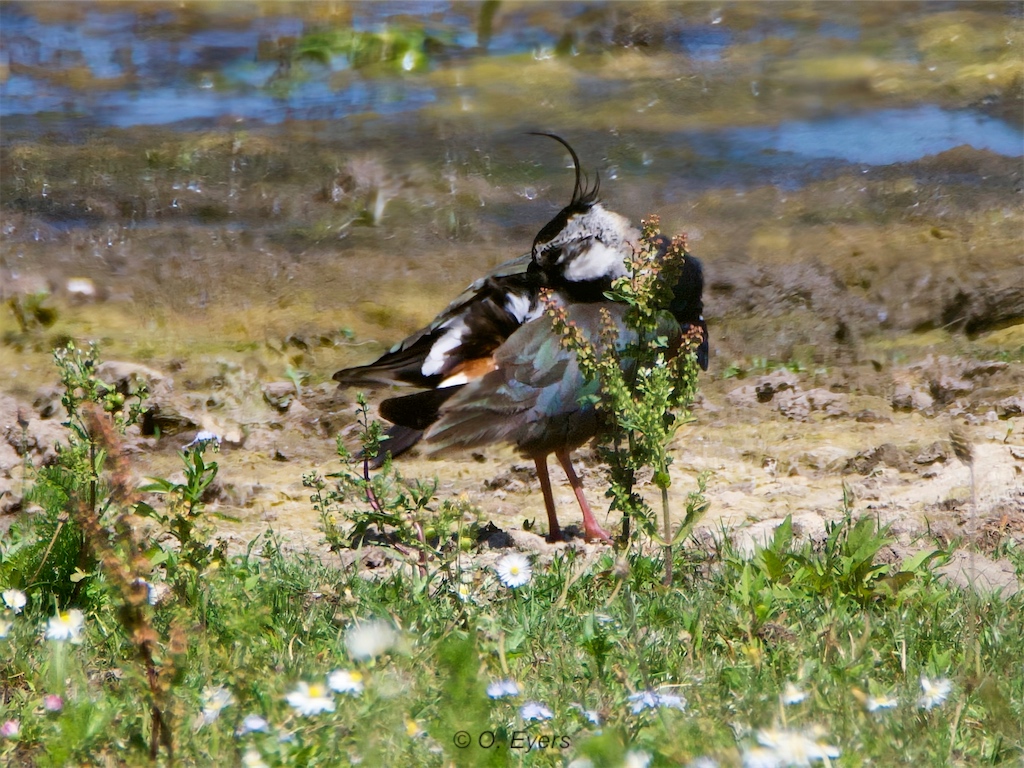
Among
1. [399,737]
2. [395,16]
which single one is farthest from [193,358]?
[399,737]

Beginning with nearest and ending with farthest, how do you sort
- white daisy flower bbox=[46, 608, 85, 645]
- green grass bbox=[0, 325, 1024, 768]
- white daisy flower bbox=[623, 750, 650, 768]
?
1. white daisy flower bbox=[623, 750, 650, 768]
2. green grass bbox=[0, 325, 1024, 768]
3. white daisy flower bbox=[46, 608, 85, 645]

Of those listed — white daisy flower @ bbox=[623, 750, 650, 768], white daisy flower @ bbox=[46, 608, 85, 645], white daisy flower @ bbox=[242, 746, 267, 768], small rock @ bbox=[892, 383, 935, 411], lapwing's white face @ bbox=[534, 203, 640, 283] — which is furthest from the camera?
small rock @ bbox=[892, 383, 935, 411]

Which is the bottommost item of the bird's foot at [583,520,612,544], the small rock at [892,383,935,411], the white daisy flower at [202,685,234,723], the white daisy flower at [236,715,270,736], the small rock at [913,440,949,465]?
the small rock at [892,383,935,411]

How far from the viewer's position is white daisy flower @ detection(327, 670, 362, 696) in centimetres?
186

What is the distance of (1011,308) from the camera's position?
579 cm

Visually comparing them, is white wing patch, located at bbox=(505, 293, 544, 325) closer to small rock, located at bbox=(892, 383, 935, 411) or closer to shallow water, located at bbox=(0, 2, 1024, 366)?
shallow water, located at bbox=(0, 2, 1024, 366)

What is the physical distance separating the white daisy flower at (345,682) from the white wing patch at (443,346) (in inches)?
83.5

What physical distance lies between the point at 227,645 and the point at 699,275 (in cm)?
245

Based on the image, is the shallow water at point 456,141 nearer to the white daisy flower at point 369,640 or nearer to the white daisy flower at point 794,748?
the white daisy flower at point 369,640

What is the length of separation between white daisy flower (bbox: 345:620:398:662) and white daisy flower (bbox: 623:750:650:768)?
494mm

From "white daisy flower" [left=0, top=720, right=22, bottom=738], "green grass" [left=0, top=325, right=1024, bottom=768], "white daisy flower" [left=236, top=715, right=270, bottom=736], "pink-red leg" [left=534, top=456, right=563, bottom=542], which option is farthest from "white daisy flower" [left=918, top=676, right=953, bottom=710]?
"pink-red leg" [left=534, top=456, right=563, bottom=542]

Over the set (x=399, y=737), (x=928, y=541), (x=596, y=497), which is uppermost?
(x=399, y=737)

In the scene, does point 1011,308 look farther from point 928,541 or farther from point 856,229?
point 928,541

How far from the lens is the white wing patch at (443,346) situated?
158 inches
